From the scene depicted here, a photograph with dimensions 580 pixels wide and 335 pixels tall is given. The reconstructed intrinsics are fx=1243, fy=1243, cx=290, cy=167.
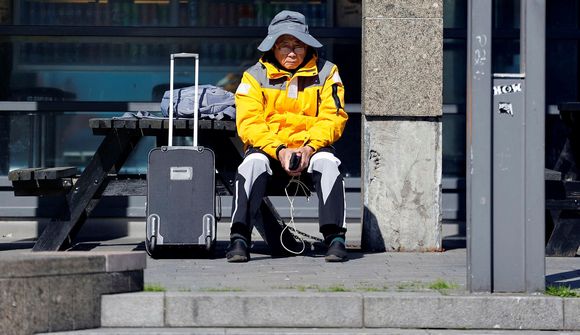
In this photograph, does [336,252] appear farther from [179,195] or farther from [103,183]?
[103,183]

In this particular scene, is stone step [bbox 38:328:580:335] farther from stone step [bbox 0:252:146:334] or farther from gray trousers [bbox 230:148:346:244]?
gray trousers [bbox 230:148:346:244]

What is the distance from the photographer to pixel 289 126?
8758 millimetres

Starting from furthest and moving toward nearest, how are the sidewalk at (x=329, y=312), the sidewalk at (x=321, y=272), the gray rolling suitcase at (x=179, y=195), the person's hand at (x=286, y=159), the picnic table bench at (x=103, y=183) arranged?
the picnic table bench at (x=103, y=183), the gray rolling suitcase at (x=179, y=195), the person's hand at (x=286, y=159), the sidewalk at (x=321, y=272), the sidewalk at (x=329, y=312)

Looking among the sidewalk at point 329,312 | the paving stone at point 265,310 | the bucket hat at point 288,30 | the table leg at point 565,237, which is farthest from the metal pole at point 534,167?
the table leg at point 565,237

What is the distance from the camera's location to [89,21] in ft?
35.0

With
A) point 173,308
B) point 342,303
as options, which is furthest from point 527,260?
point 173,308

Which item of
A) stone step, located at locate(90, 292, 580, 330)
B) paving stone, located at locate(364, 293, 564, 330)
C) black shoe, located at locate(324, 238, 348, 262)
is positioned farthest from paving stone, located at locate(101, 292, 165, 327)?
black shoe, located at locate(324, 238, 348, 262)

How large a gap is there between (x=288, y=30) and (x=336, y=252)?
1588mm

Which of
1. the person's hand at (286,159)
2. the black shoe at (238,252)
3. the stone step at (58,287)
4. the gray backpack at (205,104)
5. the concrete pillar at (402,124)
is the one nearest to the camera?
the stone step at (58,287)

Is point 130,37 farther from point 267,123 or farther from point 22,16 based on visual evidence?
point 267,123

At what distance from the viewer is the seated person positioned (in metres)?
8.41

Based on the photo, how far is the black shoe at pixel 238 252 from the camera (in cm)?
834

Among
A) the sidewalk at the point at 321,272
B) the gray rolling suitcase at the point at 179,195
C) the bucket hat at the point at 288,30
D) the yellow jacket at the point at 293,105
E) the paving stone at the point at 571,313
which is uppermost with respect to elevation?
the bucket hat at the point at 288,30

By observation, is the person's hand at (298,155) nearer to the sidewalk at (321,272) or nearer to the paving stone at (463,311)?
the sidewalk at (321,272)
